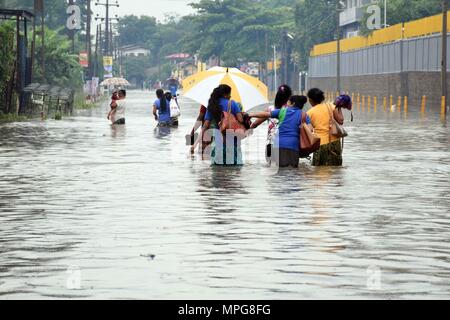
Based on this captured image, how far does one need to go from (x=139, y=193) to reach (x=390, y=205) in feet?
11.7

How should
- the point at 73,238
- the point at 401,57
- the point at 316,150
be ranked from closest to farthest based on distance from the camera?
1. the point at 73,238
2. the point at 316,150
3. the point at 401,57

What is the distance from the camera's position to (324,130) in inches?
923

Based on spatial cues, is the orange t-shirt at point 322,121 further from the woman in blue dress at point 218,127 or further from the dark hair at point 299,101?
the woman in blue dress at point 218,127

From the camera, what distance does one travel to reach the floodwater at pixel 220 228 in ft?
33.4

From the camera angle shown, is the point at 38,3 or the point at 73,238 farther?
the point at 38,3

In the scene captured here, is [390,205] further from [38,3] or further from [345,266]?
[38,3]

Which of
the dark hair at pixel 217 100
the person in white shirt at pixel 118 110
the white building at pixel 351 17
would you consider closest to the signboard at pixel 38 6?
the person in white shirt at pixel 118 110

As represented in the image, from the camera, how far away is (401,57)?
276 ft

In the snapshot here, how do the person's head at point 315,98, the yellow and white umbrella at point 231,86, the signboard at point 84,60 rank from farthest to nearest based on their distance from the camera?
1. the signboard at point 84,60
2. the yellow and white umbrella at point 231,86
3. the person's head at point 315,98

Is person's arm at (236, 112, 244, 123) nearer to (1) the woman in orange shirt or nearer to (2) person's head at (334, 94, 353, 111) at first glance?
(1) the woman in orange shirt

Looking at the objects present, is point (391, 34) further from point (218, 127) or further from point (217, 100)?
point (217, 100)

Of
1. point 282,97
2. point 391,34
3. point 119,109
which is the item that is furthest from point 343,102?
point 391,34

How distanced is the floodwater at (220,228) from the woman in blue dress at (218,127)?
0.45 metres

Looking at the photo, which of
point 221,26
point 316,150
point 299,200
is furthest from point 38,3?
point 221,26
